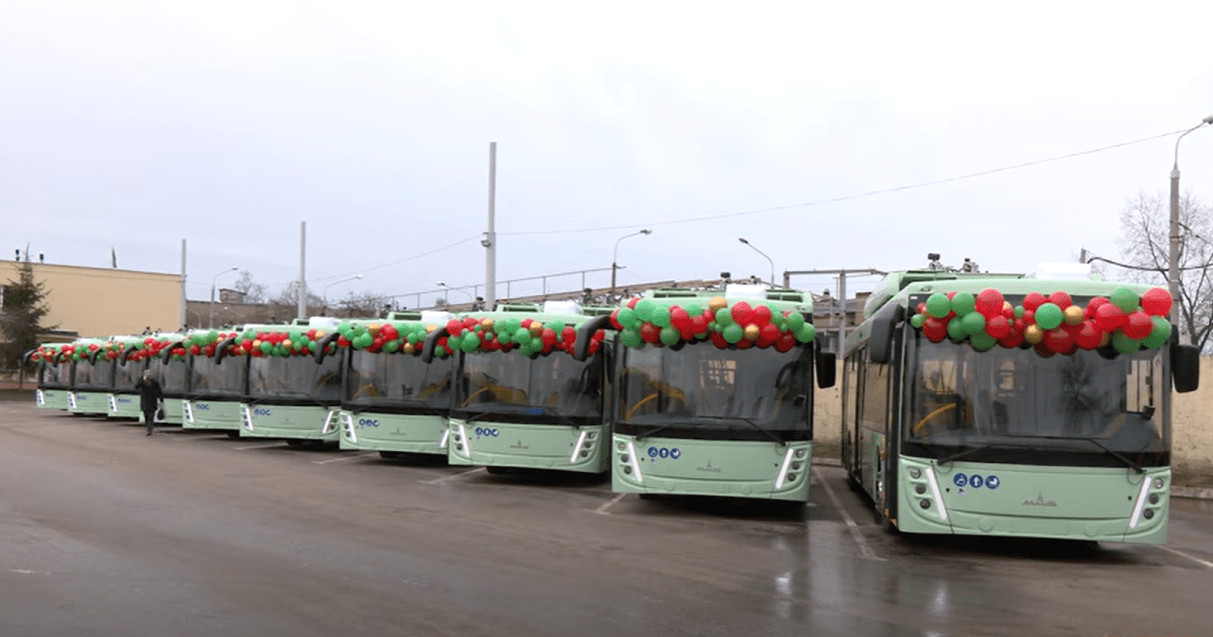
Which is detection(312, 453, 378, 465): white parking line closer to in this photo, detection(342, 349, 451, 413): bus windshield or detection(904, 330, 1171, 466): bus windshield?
detection(342, 349, 451, 413): bus windshield

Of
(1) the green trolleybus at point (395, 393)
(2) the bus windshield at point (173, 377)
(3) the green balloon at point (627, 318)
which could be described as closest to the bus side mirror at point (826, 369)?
(3) the green balloon at point (627, 318)

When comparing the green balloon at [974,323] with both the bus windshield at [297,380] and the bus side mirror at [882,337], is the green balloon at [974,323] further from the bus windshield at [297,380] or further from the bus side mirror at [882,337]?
the bus windshield at [297,380]

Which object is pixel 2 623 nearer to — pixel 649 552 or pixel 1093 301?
pixel 649 552

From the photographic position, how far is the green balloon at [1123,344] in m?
11.0

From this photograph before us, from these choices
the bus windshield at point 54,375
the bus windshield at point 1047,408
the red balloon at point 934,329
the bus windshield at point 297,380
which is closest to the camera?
the bus windshield at point 1047,408

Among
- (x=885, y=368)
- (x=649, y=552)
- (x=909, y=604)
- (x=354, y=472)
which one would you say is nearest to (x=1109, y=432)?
(x=885, y=368)

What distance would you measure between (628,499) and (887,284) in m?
4.97

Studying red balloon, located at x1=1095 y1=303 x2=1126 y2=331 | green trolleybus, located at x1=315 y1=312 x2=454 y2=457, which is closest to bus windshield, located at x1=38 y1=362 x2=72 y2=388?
green trolleybus, located at x1=315 y1=312 x2=454 y2=457

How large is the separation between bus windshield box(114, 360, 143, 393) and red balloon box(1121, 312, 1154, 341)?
105 ft

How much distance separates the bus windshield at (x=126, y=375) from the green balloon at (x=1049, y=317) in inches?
1240

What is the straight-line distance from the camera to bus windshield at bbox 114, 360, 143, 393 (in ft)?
118

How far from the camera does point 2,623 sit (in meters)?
7.27

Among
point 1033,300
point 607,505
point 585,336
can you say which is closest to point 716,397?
point 585,336

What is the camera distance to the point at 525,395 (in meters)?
17.6
